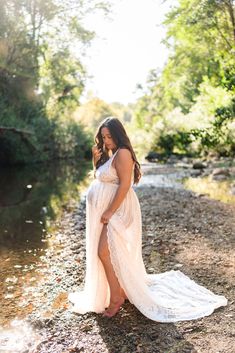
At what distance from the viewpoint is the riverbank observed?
3861 mm

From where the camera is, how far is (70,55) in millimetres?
36625

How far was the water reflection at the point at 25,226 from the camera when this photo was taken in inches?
222

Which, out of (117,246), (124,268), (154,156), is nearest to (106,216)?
(117,246)

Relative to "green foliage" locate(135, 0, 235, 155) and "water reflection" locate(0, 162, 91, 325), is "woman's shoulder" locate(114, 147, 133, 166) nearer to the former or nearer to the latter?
"water reflection" locate(0, 162, 91, 325)

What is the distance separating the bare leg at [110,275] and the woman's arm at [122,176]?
0.20 meters

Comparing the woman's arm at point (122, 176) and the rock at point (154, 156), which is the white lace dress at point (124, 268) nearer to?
the woman's arm at point (122, 176)

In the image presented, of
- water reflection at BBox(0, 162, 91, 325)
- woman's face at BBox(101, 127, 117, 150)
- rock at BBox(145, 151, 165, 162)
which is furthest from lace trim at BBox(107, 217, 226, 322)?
rock at BBox(145, 151, 165, 162)

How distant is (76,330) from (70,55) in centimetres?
3488

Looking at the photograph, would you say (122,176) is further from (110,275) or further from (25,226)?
(25,226)

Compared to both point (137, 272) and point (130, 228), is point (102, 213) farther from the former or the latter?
point (137, 272)

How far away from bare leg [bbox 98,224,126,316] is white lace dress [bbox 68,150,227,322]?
0.16 ft

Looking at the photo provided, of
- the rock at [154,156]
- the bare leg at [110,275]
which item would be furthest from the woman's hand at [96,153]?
the rock at [154,156]

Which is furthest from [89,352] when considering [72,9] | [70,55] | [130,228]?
[70,55]

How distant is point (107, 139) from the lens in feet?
14.6
